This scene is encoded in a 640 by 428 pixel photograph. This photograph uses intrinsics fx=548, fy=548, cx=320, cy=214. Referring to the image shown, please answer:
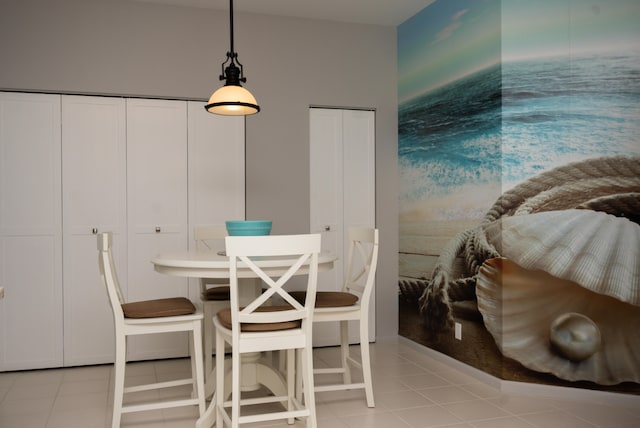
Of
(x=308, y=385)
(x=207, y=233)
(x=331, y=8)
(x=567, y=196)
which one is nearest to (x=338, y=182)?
(x=207, y=233)

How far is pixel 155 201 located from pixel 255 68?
1305mm

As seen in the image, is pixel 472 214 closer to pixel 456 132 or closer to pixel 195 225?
pixel 456 132

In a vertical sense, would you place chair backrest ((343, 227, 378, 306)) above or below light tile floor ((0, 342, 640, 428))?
above

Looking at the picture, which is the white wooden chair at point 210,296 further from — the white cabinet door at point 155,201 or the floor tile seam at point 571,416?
the floor tile seam at point 571,416

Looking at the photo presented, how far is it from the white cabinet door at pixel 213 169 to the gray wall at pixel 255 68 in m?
0.10

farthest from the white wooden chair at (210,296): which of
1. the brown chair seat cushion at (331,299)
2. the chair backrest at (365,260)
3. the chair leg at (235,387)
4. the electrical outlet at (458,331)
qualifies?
the electrical outlet at (458,331)

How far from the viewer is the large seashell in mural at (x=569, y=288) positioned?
125 inches

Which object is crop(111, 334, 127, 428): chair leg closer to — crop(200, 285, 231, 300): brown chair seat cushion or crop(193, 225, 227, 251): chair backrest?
crop(200, 285, 231, 300): brown chair seat cushion

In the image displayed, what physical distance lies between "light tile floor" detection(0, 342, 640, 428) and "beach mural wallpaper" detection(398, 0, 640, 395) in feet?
0.68

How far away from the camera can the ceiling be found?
412cm

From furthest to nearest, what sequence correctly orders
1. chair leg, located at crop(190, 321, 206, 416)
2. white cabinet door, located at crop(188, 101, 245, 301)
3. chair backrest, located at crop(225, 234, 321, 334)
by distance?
1. white cabinet door, located at crop(188, 101, 245, 301)
2. chair leg, located at crop(190, 321, 206, 416)
3. chair backrest, located at crop(225, 234, 321, 334)

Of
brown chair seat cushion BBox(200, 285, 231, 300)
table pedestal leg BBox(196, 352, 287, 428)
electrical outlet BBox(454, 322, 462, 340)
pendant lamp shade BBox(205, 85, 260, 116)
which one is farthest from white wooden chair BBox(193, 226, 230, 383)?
electrical outlet BBox(454, 322, 462, 340)

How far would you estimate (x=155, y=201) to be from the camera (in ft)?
13.6

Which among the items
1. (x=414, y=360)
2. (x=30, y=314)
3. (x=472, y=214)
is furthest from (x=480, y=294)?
(x=30, y=314)
